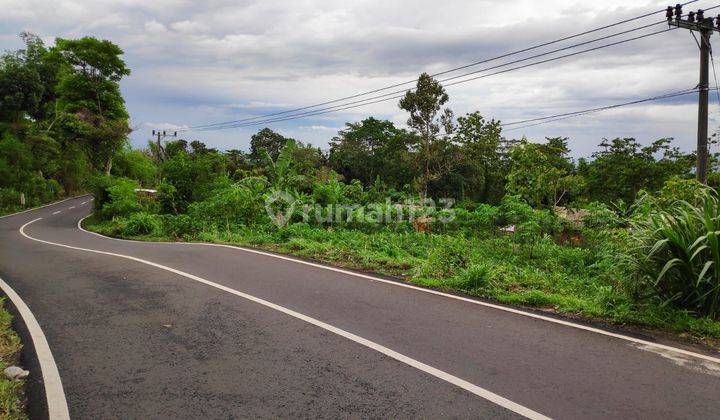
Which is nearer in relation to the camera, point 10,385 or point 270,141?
point 10,385

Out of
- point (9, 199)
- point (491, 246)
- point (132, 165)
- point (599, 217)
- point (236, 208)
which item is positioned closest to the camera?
point (599, 217)

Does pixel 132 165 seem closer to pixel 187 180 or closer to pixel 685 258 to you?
pixel 187 180

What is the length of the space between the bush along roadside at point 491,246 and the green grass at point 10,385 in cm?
576

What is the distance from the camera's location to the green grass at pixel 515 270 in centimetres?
586

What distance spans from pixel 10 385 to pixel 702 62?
60.7ft

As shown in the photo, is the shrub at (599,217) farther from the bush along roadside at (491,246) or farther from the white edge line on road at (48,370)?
the white edge line on road at (48,370)

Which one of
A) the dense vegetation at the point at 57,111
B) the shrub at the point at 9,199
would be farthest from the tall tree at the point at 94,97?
the shrub at the point at 9,199

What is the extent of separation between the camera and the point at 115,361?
190 inches

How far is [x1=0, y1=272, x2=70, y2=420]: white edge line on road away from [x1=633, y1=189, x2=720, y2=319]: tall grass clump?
6366mm

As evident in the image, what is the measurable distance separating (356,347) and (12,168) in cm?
4709

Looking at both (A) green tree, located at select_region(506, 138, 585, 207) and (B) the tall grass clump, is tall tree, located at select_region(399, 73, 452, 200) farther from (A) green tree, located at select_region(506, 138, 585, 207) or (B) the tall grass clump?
(B) the tall grass clump

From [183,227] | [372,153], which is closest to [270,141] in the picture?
[372,153]

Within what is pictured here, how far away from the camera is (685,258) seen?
5695 millimetres

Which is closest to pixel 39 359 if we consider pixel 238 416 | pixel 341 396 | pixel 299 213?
pixel 238 416
